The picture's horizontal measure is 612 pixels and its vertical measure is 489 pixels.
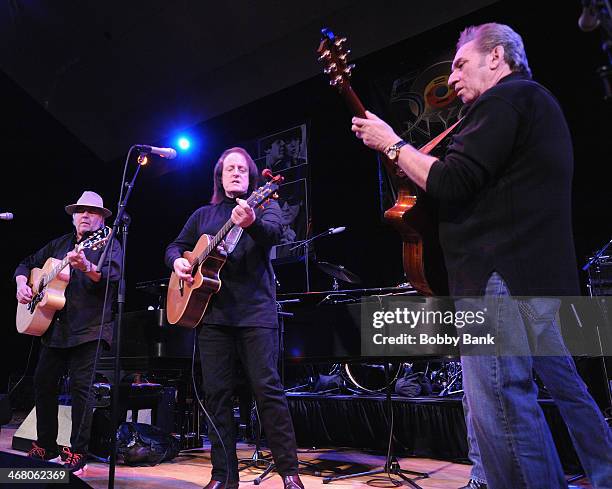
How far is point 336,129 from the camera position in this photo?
312 inches

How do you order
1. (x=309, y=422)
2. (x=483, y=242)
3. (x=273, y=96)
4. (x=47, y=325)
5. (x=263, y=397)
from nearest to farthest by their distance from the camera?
(x=483, y=242) < (x=263, y=397) < (x=47, y=325) < (x=309, y=422) < (x=273, y=96)

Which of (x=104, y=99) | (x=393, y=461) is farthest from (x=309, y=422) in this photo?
(x=104, y=99)

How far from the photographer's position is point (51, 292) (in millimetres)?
4359

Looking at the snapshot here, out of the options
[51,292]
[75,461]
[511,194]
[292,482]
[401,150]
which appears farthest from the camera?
[51,292]

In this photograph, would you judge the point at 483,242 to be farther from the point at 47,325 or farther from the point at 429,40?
the point at 429,40

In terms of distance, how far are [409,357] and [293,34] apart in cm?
535

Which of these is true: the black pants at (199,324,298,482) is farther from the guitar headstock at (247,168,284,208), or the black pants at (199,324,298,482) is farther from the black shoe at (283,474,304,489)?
the guitar headstock at (247,168,284,208)

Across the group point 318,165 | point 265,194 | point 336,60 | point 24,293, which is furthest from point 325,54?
point 318,165

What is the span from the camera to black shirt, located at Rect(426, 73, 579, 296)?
1.50 m

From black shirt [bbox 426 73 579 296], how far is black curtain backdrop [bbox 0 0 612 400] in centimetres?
490

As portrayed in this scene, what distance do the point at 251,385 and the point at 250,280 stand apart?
0.61 meters

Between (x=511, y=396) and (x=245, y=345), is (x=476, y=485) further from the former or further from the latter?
(x=511, y=396)

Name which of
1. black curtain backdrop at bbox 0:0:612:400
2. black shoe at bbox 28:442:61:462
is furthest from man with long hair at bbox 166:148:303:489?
black curtain backdrop at bbox 0:0:612:400

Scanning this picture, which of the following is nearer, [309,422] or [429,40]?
[309,422]
